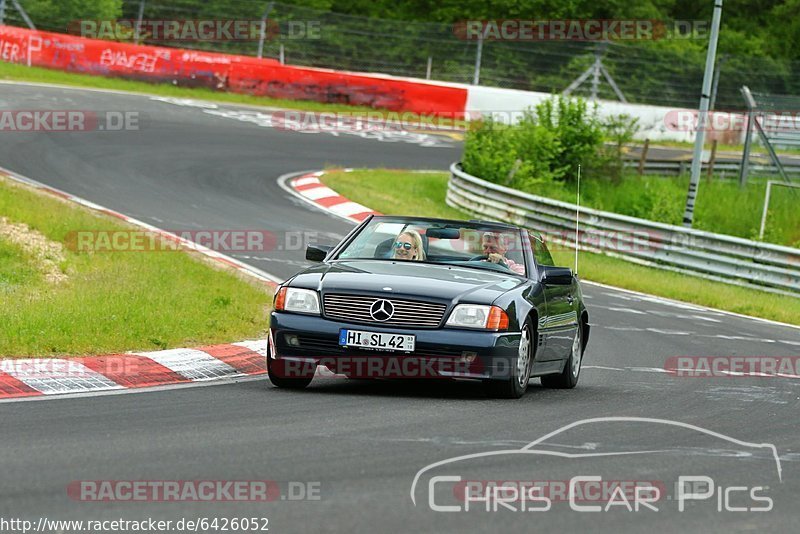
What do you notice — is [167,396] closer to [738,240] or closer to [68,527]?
[68,527]

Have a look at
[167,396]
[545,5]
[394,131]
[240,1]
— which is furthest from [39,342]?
[545,5]

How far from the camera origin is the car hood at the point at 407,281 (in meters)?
9.57

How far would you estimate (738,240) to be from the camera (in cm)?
2359

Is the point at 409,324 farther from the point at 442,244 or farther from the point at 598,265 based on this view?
the point at 598,265

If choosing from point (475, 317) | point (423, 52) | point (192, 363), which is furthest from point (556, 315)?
point (423, 52)

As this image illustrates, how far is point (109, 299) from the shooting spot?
12.5 m

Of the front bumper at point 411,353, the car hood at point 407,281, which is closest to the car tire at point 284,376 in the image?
the front bumper at point 411,353

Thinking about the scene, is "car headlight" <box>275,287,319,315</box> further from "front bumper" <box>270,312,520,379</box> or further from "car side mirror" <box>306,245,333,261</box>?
→ "car side mirror" <box>306,245,333,261</box>

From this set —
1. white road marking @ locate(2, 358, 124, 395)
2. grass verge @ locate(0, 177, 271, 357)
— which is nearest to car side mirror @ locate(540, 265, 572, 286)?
grass verge @ locate(0, 177, 271, 357)

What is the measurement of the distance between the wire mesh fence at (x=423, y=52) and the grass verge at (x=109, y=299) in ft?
74.0

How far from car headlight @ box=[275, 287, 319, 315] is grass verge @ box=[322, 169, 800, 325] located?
11648mm

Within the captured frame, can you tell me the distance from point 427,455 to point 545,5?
161 ft

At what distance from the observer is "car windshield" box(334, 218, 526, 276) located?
10688 mm

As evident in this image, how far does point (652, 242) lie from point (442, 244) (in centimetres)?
1452
